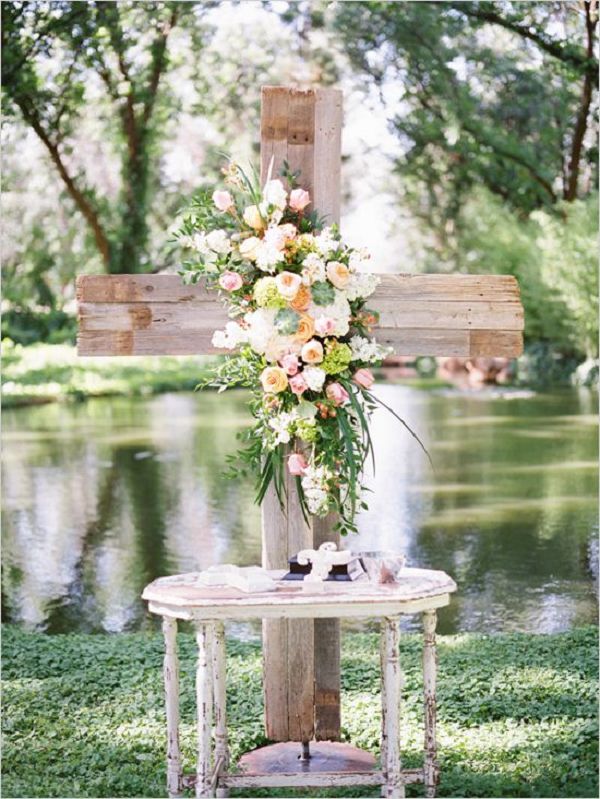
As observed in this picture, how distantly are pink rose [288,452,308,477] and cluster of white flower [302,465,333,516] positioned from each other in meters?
0.02

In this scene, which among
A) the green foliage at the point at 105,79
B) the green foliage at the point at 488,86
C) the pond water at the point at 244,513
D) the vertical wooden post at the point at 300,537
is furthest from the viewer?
the green foliage at the point at 488,86

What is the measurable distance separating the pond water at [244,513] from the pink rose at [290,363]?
3347 millimetres

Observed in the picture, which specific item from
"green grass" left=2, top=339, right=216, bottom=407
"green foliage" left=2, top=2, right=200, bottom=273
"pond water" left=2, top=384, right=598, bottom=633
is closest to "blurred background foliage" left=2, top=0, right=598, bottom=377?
"green foliage" left=2, top=2, right=200, bottom=273

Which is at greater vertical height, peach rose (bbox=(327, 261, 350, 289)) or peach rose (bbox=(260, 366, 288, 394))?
peach rose (bbox=(327, 261, 350, 289))

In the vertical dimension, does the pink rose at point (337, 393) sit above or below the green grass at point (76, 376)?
above

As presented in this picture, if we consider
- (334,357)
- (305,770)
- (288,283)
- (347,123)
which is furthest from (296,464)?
(347,123)

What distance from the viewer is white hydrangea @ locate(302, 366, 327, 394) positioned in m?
4.35

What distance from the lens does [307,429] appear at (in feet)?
14.6

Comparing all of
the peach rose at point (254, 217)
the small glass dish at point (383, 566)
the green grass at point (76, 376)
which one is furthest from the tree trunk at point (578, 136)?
the small glass dish at point (383, 566)

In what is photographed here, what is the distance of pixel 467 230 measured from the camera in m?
38.7

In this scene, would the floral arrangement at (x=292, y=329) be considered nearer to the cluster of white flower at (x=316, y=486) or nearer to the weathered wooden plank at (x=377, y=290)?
the cluster of white flower at (x=316, y=486)

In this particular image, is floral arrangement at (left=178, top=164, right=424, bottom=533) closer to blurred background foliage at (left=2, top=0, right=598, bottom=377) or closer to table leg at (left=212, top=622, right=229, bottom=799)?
table leg at (left=212, top=622, right=229, bottom=799)

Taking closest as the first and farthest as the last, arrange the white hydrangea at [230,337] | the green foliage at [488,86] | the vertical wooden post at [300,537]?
the white hydrangea at [230,337] < the vertical wooden post at [300,537] < the green foliage at [488,86]

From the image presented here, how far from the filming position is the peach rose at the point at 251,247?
4441 mm
